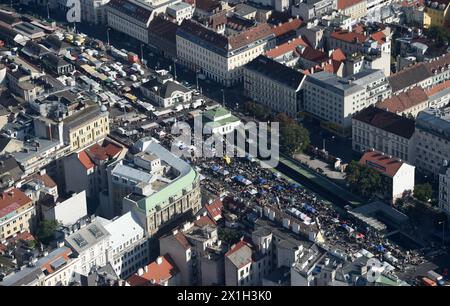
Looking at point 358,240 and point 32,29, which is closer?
point 358,240

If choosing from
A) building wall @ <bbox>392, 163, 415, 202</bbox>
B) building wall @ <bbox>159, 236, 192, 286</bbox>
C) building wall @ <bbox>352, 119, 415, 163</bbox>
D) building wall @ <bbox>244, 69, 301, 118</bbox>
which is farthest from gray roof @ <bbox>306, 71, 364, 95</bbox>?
building wall @ <bbox>159, 236, 192, 286</bbox>

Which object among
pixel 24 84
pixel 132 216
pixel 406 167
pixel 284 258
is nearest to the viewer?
pixel 284 258

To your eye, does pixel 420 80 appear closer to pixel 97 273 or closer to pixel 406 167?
pixel 406 167

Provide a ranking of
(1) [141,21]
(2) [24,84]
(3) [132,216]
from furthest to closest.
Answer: (1) [141,21] < (2) [24,84] < (3) [132,216]

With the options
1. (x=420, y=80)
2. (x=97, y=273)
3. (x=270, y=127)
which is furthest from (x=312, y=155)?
(x=97, y=273)

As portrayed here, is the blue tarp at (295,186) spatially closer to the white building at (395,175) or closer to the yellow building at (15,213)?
the white building at (395,175)

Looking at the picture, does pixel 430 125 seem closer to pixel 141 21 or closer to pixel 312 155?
pixel 312 155

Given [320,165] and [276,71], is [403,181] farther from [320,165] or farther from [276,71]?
[276,71]

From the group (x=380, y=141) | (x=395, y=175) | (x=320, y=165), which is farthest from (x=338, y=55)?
(x=395, y=175)
